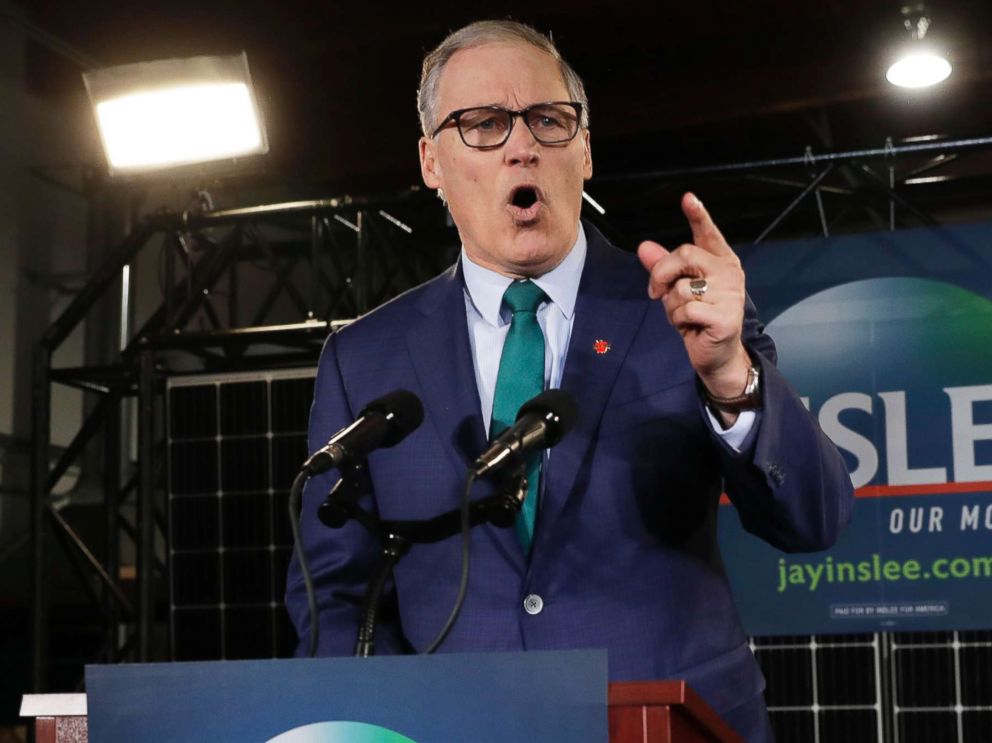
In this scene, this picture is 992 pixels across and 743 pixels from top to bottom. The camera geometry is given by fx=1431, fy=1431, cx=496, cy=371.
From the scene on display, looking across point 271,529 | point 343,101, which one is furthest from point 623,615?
point 343,101

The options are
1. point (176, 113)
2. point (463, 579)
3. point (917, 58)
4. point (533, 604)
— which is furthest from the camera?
point (917, 58)

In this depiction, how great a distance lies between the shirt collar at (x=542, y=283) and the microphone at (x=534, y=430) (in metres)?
0.45

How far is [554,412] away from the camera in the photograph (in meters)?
1.46

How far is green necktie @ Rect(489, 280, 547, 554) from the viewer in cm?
177

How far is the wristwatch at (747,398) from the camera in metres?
1.55

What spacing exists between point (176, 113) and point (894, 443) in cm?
286

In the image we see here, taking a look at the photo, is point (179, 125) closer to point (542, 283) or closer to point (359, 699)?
point (542, 283)

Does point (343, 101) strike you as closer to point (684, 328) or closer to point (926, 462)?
point (926, 462)

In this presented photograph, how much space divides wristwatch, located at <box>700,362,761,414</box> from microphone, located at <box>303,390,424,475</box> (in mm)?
326

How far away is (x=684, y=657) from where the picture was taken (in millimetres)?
1709

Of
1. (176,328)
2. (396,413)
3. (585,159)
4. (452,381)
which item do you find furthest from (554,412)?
(176,328)

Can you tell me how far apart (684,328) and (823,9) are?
17.5 ft

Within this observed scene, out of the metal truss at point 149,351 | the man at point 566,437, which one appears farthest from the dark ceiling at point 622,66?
the man at point 566,437

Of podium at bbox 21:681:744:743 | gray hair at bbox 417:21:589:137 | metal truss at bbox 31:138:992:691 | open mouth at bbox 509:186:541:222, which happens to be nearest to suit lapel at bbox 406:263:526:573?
open mouth at bbox 509:186:541:222
